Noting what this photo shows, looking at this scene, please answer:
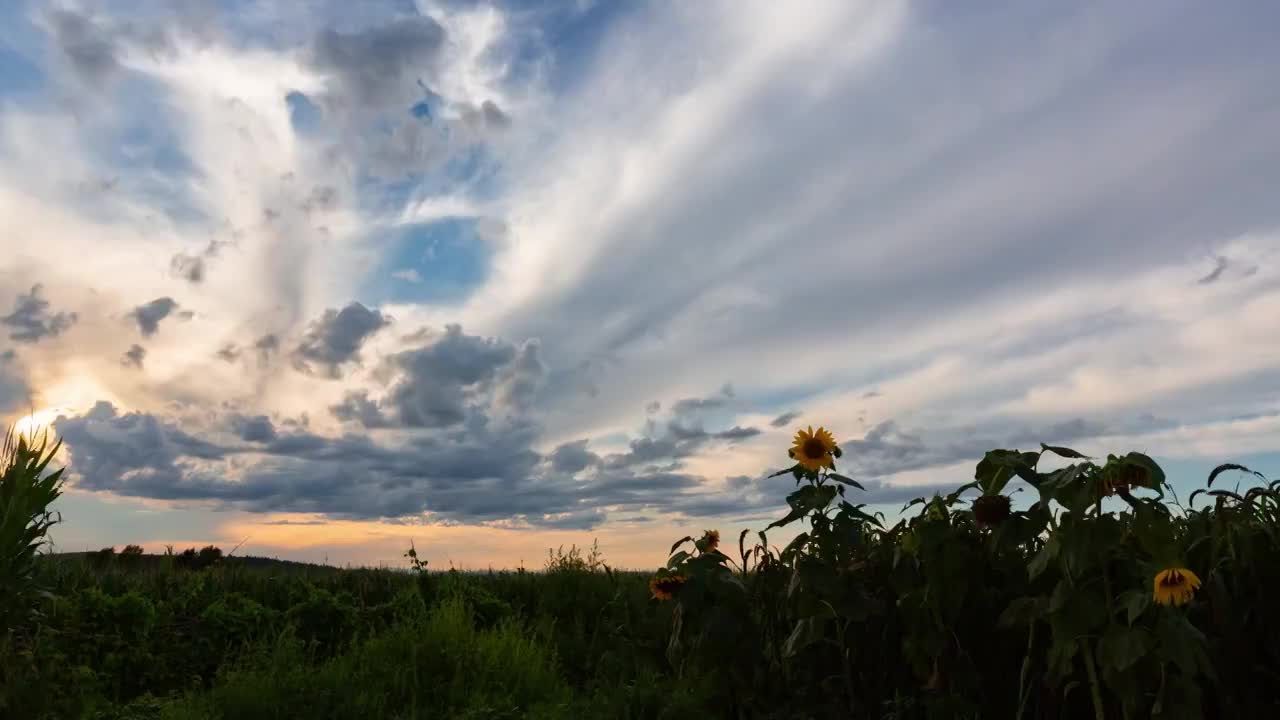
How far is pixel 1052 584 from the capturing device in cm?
426

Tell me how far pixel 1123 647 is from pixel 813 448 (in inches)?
67.1

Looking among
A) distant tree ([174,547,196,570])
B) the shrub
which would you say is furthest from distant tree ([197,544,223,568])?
the shrub

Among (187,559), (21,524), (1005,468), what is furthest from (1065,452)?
(187,559)

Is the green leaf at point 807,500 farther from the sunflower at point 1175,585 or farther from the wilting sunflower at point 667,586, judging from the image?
the sunflower at point 1175,585

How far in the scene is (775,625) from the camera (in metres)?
5.35

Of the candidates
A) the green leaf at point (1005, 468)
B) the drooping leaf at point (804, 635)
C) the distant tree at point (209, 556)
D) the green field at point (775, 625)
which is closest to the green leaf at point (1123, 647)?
the green field at point (775, 625)

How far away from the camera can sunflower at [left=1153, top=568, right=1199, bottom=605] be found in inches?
130

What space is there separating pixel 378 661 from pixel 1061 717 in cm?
518

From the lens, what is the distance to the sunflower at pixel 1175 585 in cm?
331

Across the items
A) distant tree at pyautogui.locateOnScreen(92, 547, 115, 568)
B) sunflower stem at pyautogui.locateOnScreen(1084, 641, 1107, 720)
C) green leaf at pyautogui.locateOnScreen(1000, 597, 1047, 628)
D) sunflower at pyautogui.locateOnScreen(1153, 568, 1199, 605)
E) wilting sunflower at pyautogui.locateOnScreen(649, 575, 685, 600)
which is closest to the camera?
sunflower at pyautogui.locateOnScreen(1153, 568, 1199, 605)

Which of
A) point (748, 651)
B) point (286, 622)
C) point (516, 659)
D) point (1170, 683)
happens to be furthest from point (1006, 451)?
point (286, 622)

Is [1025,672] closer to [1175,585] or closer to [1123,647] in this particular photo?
[1123,647]

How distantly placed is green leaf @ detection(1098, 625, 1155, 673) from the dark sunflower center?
1.58 meters

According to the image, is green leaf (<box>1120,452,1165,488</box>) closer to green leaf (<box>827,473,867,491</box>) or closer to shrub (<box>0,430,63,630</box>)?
green leaf (<box>827,473,867,491</box>)
